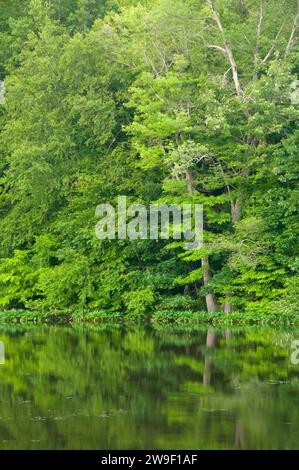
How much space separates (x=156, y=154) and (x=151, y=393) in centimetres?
1427

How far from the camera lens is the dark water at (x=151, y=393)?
37.0ft

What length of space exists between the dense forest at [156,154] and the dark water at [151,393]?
5.40m

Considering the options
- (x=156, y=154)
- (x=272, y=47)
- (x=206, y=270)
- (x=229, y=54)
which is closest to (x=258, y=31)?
(x=272, y=47)

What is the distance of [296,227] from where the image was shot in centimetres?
2633

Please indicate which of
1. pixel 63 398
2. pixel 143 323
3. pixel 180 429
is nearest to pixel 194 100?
pixel 143 323

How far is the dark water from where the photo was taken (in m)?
11.3

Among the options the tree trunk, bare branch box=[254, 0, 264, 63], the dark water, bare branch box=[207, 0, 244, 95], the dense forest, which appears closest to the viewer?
the dark water

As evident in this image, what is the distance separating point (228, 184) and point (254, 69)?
11.0 feet
